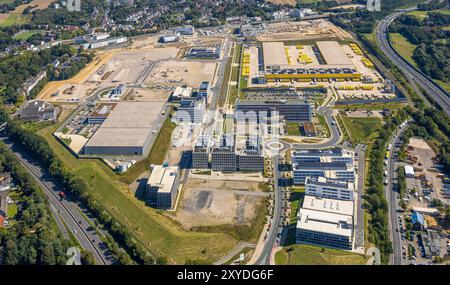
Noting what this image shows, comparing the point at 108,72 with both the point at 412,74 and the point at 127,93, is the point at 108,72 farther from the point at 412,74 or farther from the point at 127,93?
the point at 412,74

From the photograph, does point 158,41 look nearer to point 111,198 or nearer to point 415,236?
point 111,198

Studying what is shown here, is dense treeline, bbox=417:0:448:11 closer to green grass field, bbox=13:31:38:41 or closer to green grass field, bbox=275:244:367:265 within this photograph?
green grass field, bbox=13:31:38:41

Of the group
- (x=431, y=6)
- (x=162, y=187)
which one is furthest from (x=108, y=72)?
(x=431, y=6)

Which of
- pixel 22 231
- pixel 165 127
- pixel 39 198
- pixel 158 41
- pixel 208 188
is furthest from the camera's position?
pixel 158 41

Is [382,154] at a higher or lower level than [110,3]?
lower

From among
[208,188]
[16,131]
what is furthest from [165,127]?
[16,131]
